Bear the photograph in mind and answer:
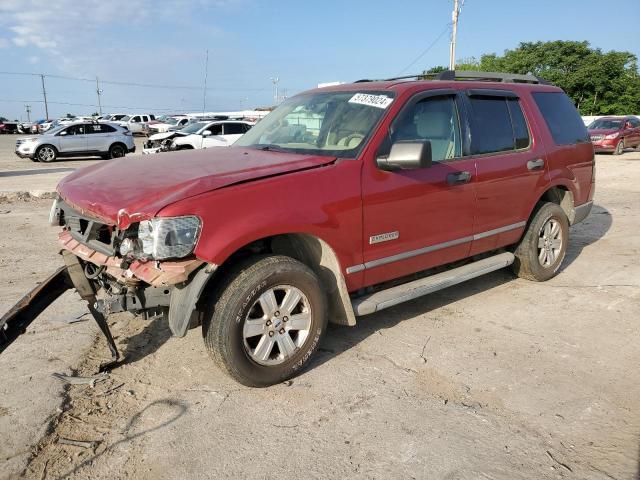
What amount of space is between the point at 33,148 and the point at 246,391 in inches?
787

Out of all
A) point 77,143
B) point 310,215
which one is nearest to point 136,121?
point 77,143

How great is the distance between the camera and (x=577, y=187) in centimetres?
576

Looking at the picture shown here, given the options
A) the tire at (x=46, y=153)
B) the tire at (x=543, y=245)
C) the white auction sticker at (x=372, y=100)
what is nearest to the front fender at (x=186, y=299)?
the white auction sticker at (x=372, y=100)

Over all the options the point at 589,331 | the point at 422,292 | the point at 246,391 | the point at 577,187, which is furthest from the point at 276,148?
the point at 577,187

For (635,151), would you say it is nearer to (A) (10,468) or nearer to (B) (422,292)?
(B) (422,292)

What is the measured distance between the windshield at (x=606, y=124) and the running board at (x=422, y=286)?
2036 centimetres

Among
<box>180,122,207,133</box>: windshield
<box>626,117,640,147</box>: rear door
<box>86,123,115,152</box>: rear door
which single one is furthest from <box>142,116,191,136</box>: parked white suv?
<box>626,117,640,147</box>: rear door

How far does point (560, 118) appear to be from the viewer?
5.59m

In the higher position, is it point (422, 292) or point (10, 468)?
point (422, 292)

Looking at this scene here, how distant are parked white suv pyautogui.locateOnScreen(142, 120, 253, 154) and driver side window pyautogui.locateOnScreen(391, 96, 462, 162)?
13483 millimetres

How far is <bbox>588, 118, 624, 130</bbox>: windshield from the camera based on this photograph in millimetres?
21820

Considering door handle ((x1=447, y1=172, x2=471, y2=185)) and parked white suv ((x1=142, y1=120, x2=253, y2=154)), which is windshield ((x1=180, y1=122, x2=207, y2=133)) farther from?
door handle ((x1=447, y1=172, x2=471, y2=185))

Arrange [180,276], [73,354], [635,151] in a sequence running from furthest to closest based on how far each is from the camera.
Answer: [635,151], [73,354], [180,276]

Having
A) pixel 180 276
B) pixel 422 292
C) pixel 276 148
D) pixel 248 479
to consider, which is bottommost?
pixel 248 479
